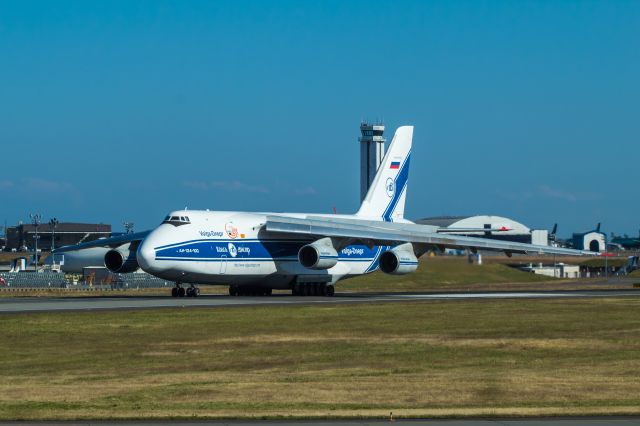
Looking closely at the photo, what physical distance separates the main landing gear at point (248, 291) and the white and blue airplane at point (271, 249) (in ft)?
0.16

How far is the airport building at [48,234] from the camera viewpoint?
595 ft

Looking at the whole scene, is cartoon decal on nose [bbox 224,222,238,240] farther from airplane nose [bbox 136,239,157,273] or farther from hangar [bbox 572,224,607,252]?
hangar [bbox 572,224,607,252]

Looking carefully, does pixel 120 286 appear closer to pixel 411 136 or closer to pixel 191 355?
pixel 411 136

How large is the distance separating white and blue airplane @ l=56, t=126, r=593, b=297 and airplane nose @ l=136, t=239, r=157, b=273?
42mm

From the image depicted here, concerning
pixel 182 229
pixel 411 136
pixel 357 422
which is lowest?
pixel 357 422

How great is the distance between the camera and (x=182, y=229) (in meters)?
49.5

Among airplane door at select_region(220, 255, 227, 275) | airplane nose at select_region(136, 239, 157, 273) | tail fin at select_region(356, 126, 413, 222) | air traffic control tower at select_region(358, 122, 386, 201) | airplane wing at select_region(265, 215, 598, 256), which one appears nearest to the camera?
airplane nose at select_region(136, 239, 157, 273)

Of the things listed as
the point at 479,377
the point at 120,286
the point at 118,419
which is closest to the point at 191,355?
the point at 479,377

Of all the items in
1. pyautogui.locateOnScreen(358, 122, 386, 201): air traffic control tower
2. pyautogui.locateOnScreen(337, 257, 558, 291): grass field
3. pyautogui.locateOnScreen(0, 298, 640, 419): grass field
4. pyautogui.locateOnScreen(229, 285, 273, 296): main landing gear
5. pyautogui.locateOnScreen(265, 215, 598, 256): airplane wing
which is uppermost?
pyautogui.locateOnScreen(358, 122, 386, 201): air traffic control tower

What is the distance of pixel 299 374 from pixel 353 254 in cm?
3388

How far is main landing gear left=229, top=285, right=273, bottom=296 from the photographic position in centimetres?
5547

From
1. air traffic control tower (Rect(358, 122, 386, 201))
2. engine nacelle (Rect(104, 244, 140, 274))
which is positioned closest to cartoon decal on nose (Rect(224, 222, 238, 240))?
engine nacelle (Rect(104, 244, 140, 274))

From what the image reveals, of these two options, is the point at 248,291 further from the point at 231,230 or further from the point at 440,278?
the point at 440,278

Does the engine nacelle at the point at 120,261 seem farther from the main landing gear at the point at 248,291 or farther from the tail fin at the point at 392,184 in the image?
the tail fin at the point at 392,184
